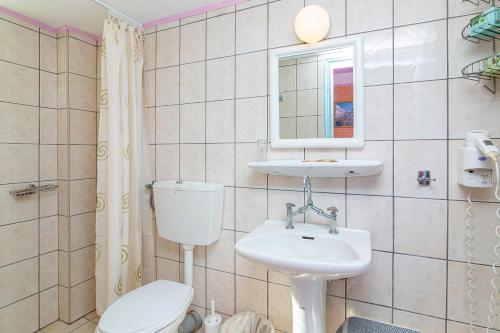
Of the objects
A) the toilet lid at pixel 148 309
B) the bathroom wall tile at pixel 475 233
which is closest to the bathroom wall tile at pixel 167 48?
the toilet lid at pixel 148 309

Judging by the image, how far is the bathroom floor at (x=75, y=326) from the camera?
5.53 ft

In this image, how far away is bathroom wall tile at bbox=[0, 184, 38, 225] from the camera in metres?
1.51

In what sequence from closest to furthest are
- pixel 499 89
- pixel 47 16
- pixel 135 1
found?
pixel 499 89 → pixel 135 1 → pixel 47 16

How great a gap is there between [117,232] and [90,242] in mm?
532

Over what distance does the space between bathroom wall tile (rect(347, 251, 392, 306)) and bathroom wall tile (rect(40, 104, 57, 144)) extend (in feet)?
6.54

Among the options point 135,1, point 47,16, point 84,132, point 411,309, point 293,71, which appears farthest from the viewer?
point 84,132

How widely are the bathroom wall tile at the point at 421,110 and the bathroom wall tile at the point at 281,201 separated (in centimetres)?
54

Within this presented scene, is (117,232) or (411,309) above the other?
(117,232)

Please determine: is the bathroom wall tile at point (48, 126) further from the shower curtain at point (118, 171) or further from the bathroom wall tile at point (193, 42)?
the bathroom wall tile at point (193, 42)

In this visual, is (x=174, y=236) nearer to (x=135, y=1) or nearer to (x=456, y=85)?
(x=135, y=1)

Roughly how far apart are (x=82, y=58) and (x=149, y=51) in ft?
1.60

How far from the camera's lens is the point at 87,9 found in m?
1.58

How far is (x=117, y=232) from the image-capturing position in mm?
1519

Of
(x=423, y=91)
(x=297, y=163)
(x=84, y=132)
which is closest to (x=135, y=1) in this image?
(x=84, y=132)
